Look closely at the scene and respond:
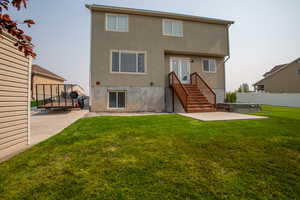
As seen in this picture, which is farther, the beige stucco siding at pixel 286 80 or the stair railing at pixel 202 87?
the beige stucco siding at pixel 286 80

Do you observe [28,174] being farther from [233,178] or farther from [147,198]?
[233,178]

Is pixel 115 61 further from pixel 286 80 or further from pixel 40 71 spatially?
pixel 286 80

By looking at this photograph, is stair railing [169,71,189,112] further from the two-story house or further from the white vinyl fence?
the white vinyl fence

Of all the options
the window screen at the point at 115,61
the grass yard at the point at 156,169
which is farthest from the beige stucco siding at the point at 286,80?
the window screen at the point at 115,61

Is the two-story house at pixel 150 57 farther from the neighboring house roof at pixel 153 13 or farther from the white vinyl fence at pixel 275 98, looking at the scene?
the white vinyl fence at pixel 275 98

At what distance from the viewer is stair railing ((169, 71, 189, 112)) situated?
26.8 ft

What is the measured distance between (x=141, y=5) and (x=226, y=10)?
6.90 m

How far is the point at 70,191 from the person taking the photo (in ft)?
5.27

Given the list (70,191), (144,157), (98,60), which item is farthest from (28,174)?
(98,60)

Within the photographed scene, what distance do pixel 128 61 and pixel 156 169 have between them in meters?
8.62

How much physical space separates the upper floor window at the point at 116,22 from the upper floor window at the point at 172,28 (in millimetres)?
3003

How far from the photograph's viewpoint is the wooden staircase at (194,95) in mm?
8211

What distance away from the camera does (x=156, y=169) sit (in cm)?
210

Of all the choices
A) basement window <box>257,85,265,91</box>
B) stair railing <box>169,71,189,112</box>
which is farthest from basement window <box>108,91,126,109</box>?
basement window <box>257,85,265,91</box>
